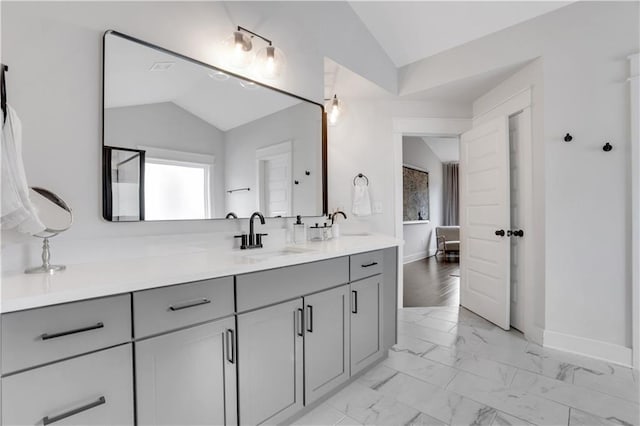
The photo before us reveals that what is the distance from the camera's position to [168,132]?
65.1 inches

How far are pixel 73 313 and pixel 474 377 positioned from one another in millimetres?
2240

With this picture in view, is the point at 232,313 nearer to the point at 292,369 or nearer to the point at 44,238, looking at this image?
the point at 292,369

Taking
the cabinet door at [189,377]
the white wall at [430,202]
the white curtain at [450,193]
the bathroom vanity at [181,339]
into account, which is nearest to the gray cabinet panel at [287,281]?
the bathroom vanity at [181,339]

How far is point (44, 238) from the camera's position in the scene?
47.0 inches

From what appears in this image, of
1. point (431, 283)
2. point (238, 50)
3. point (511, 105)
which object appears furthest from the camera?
point (431, 283)

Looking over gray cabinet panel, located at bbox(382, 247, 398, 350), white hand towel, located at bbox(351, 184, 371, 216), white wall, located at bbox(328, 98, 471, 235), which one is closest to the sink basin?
gray cabinet panel, located at bbox(382, 247, 398, 350)

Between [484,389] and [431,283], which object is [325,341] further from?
[431,283]

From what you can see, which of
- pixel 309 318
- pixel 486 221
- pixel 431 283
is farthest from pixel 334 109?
pixel 431 283

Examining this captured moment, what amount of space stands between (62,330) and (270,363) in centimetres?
83

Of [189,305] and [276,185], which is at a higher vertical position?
[276,185]

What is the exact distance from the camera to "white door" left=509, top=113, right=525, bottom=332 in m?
2.80

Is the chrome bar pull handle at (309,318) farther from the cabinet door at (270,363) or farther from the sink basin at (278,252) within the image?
the sink basin at (278,252)

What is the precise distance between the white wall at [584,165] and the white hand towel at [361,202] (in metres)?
1.48

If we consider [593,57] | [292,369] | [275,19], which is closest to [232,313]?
[292,369]
